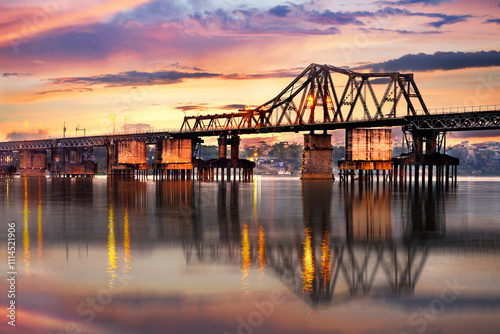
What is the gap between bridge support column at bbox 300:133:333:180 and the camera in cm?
16362

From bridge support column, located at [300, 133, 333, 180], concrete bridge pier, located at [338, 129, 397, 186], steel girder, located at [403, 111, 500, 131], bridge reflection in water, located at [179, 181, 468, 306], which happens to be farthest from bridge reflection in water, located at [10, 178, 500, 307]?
bridge support column, located at [300, 133, 333, 180]

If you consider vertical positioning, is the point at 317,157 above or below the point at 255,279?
above

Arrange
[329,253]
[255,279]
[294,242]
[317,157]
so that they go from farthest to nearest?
[317,157]
[294,242]
[329,253]
[255,279]

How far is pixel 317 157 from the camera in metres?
164

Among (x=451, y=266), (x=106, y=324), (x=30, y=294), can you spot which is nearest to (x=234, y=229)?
(x=451, y=266)

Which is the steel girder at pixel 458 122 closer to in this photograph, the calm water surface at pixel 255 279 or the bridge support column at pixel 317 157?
the bridge support column at pixel 317 157

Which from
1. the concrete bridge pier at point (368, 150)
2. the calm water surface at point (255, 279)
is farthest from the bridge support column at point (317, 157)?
the calm water surface at point (255, 279)

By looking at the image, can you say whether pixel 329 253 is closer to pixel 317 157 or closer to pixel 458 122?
pixel 458 122

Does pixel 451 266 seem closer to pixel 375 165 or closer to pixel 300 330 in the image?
pixel 300 330

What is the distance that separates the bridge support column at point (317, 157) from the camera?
16362 centimetres

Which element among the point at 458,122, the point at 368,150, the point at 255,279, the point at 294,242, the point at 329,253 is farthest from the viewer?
the point at 368,150

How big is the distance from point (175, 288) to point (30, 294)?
4.03 meters

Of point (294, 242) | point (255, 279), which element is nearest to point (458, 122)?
point (294, 242)

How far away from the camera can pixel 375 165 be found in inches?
5812
